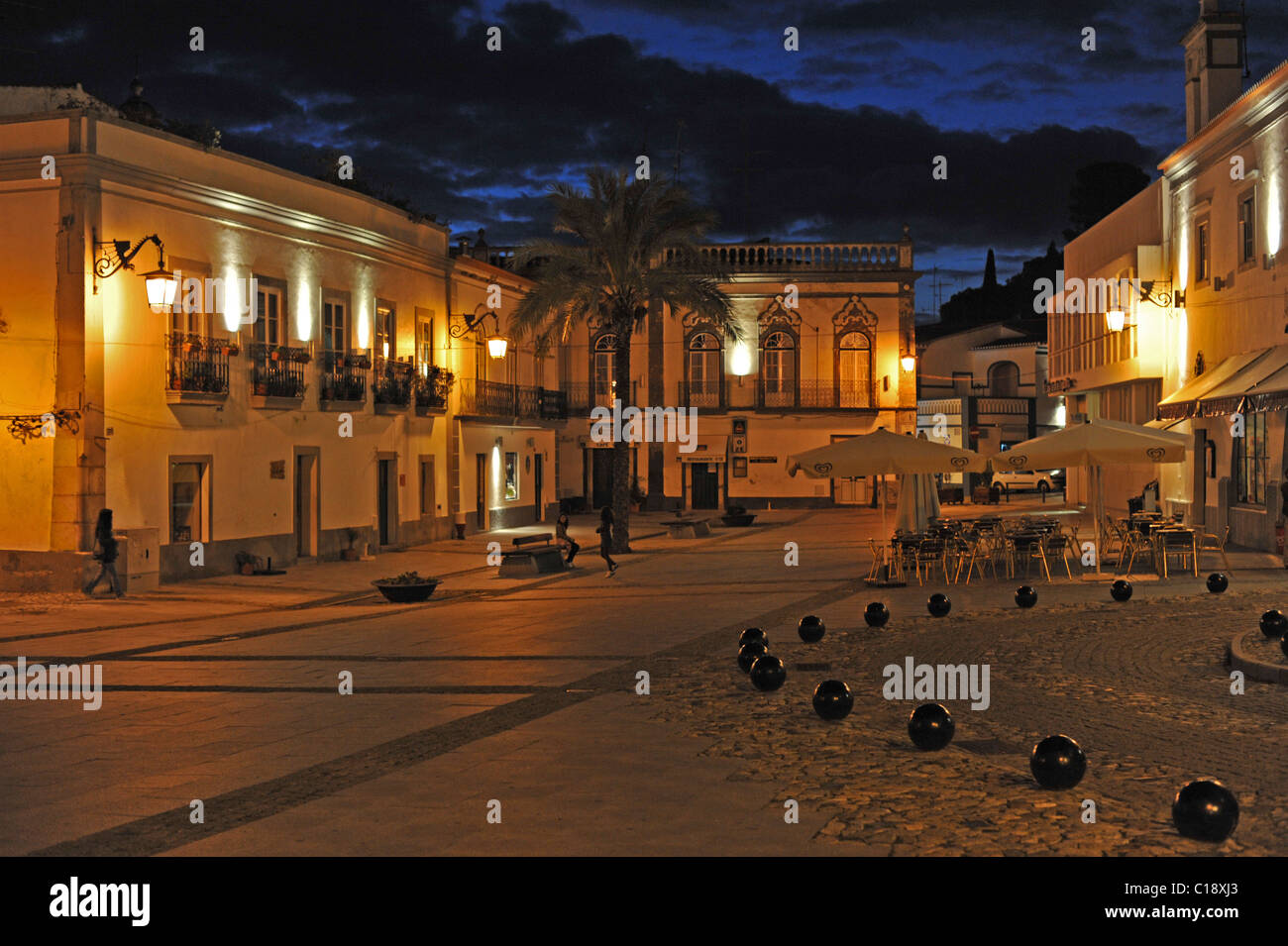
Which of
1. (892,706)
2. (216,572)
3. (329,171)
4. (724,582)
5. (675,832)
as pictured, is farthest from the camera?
(329,171)

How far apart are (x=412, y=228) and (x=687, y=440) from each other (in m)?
18.8

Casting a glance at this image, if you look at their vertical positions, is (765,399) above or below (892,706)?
above

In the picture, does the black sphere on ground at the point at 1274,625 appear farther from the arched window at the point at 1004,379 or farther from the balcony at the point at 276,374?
the arched window at the point at 1004,379

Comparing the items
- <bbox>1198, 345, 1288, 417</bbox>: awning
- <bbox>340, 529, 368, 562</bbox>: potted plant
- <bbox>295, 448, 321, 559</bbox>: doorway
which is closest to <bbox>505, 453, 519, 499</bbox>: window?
<bbox>340, 529, 368, 562</bbox>: potted plant

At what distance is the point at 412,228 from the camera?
108ft

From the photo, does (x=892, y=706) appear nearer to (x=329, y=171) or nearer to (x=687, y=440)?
(x=329, y=171)

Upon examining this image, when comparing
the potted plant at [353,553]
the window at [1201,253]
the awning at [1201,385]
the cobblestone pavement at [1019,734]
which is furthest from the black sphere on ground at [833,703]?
the window at [1201,253]

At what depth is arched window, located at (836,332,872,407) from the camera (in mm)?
49344

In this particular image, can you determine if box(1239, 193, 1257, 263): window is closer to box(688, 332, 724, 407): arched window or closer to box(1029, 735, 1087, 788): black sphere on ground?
box(1029, 735, 1087, 788): black sphere on ground

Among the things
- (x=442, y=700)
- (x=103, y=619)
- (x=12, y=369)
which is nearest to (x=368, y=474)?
(x=12, y=369)

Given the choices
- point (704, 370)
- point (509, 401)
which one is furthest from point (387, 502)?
point (704, 370)

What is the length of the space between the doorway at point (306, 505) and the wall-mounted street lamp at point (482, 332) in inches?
224

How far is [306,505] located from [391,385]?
412cm

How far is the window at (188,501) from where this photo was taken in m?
23.4
